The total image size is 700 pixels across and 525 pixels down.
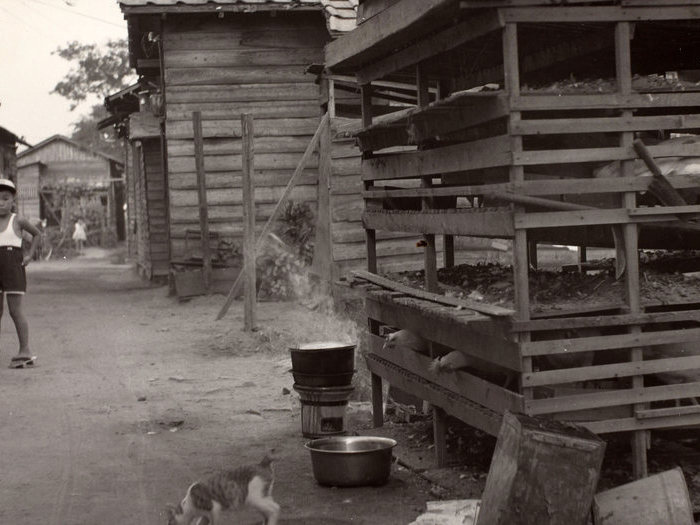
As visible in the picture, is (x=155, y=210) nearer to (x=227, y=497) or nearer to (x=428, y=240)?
(x=428, y=240)

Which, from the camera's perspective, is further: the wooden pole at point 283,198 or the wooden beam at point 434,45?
the wooden pole at point 283,198

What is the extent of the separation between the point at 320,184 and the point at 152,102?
6.92 m

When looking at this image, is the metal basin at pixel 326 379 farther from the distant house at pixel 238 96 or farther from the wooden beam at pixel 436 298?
the distant house at pixel 238 96

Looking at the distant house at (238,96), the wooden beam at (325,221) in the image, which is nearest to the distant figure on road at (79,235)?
the distant house at (238,96)

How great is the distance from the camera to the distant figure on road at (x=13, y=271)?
10672 mm

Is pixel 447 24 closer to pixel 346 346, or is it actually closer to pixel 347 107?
pixel 346 346

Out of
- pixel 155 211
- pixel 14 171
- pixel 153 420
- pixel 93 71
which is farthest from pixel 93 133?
pixel 153 420

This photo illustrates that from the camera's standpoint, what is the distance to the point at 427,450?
269 inches

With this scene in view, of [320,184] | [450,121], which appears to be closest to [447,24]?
[450,121]

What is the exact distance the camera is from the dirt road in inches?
229

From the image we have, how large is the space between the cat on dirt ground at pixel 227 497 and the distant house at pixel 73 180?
126ft

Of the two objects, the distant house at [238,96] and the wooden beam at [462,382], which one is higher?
the distant house at [238,96]

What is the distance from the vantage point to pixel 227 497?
522 centimetres

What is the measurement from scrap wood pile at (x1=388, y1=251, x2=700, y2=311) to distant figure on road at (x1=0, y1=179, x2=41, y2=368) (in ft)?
18.2
